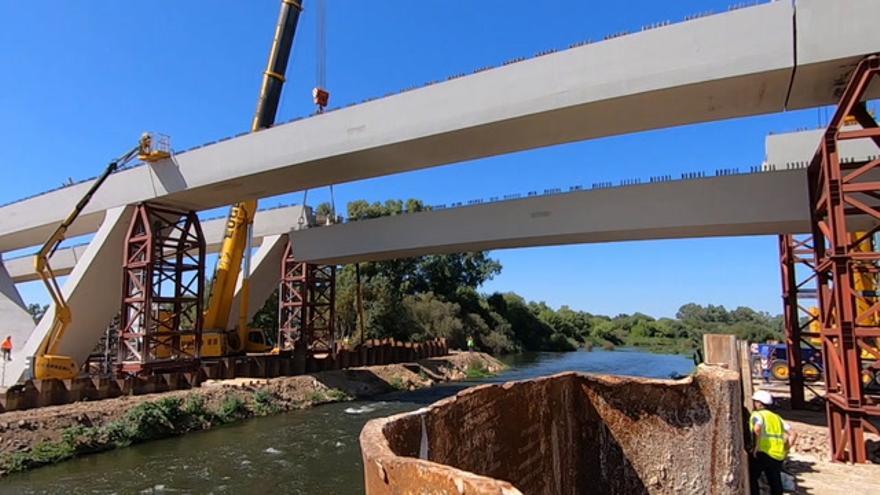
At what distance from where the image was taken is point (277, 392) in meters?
19.2

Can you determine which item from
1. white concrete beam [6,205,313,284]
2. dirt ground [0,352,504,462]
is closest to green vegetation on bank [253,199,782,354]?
white concrete beam [6,205,313,284]

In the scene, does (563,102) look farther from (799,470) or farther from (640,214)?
(799,470)

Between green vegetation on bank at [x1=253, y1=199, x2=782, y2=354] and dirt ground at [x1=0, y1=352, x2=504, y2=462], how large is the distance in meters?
8.50

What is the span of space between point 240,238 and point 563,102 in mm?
14888

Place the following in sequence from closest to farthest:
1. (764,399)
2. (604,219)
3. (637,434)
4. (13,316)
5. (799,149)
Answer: (637,434), (764,399), (799,149), (604,219), (13,316)

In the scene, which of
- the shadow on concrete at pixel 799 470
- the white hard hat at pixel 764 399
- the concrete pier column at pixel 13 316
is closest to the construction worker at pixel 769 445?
the white hard hat at pixel 764 399

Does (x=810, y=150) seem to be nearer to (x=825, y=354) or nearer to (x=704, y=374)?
(x=825, y=354)

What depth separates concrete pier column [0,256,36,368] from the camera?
28.3 m

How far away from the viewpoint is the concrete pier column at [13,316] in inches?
1113

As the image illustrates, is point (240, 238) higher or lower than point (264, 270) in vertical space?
higher

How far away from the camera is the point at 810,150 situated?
14.0 metres

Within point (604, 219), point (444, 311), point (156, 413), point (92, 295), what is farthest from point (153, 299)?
point (444, 311)

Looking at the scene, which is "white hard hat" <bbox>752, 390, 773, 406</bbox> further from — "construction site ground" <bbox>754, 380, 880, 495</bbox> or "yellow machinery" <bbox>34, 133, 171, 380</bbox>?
"yellow machinery" <bbox>34, 133, 171, 380</bbox>

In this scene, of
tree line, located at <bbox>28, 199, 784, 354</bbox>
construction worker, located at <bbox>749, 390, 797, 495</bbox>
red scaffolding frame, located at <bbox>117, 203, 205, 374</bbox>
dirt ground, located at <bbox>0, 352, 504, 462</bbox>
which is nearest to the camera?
construction worker, located at <bbox>749, 390, 797, 495</bbox>
